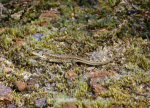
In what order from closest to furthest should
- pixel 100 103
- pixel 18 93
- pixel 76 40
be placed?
pixel 100 103, pixel 18 93, pixel 76 40

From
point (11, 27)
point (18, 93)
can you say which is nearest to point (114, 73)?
point (18, 93)

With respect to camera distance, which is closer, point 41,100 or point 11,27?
point 41,100

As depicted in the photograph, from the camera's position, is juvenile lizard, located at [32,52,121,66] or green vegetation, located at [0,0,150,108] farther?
juvenile lizard, located at [32,52,121,66]

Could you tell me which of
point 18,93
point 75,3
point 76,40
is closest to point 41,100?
point 18,93

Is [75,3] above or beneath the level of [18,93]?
above

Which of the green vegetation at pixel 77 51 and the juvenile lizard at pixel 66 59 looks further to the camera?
the juvenile lizard at pixel 66 59

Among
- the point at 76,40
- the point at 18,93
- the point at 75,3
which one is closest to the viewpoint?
the point at 18,93

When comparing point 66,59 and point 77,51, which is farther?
point 77,51

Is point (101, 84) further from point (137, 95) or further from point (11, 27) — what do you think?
point (11, 27)

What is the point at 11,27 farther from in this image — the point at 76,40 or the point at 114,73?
the point at 114,73
